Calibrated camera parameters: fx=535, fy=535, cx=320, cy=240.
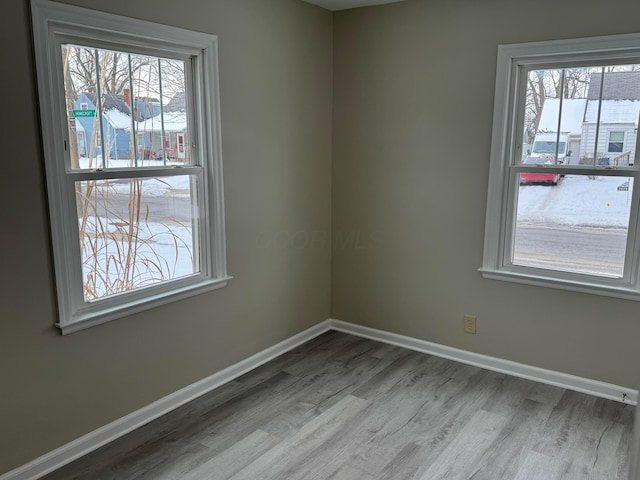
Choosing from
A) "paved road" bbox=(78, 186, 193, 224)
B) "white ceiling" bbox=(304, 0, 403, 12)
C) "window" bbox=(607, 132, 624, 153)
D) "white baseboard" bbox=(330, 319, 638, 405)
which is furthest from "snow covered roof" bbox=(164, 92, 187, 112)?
"window" bbox=(607, 132, 624, 153)

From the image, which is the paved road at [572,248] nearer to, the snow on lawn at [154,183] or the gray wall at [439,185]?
the gray wall at [439,185]

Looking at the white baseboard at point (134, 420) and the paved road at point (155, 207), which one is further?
the paved road at point (155, 207)

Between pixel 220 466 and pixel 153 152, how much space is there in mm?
1615

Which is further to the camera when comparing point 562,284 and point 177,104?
point 562,284

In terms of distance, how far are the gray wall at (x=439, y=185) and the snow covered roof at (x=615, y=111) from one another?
0.38m

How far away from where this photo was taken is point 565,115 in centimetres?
313

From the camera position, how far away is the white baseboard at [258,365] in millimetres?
2510

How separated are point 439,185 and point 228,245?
4.79 ft

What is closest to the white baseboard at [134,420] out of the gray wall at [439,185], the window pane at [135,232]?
the window pane at [135,232]

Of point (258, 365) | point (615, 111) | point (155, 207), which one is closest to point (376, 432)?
point (258, 365)

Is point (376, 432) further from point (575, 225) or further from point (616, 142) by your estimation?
point (616, 142)

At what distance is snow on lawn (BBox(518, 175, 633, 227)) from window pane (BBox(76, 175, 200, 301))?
206 centimetres

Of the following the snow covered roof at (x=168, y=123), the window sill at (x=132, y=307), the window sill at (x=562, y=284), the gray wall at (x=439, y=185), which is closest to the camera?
the window sill at (x=132, y=307)

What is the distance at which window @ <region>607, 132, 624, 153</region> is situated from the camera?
9.87ft
